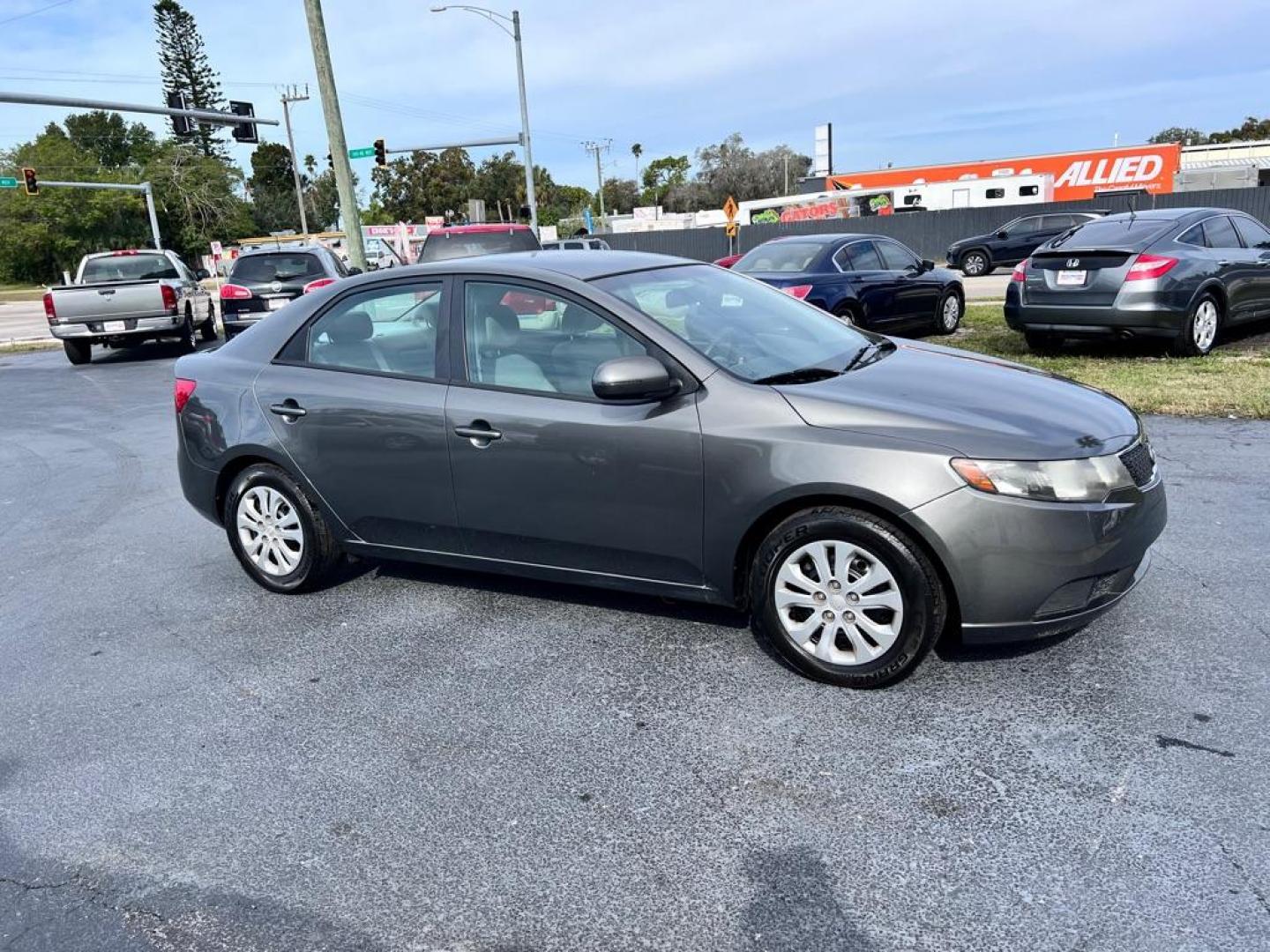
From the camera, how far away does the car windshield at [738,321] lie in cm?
407

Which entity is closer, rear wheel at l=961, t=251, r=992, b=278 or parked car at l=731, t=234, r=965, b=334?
parked car at l=731, t=234, r=965, b=334

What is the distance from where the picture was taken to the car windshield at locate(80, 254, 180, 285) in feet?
54.7

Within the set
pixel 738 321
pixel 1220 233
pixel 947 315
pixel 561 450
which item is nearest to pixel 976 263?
pixel 947 315

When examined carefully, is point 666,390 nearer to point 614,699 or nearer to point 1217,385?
point 614,699

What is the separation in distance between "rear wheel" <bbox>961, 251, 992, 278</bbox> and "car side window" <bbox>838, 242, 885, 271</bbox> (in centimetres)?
1641

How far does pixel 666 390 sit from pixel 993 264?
25.9 meters

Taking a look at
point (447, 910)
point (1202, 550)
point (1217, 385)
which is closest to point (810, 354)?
point (1202, 550)

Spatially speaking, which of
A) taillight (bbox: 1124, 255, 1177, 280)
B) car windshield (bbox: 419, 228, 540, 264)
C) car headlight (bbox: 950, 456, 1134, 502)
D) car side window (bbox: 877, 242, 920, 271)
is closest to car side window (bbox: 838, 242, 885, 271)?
car side window (bbox: 877, 242, 920, 271)

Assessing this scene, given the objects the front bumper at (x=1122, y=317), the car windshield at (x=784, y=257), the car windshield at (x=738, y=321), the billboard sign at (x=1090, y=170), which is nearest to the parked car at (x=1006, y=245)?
the billboard sign at (x=1090, y=170)

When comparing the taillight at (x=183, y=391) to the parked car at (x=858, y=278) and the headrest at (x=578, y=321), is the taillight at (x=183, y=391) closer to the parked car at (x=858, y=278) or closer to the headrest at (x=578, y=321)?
the headrest at (x=578, y=321)

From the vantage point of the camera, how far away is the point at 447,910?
8.66 ft

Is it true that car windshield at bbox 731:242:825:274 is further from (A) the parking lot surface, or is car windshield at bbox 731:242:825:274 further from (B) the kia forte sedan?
(A) the parking lot surface

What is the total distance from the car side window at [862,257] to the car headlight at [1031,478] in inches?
344

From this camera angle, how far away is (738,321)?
4.43 meters
